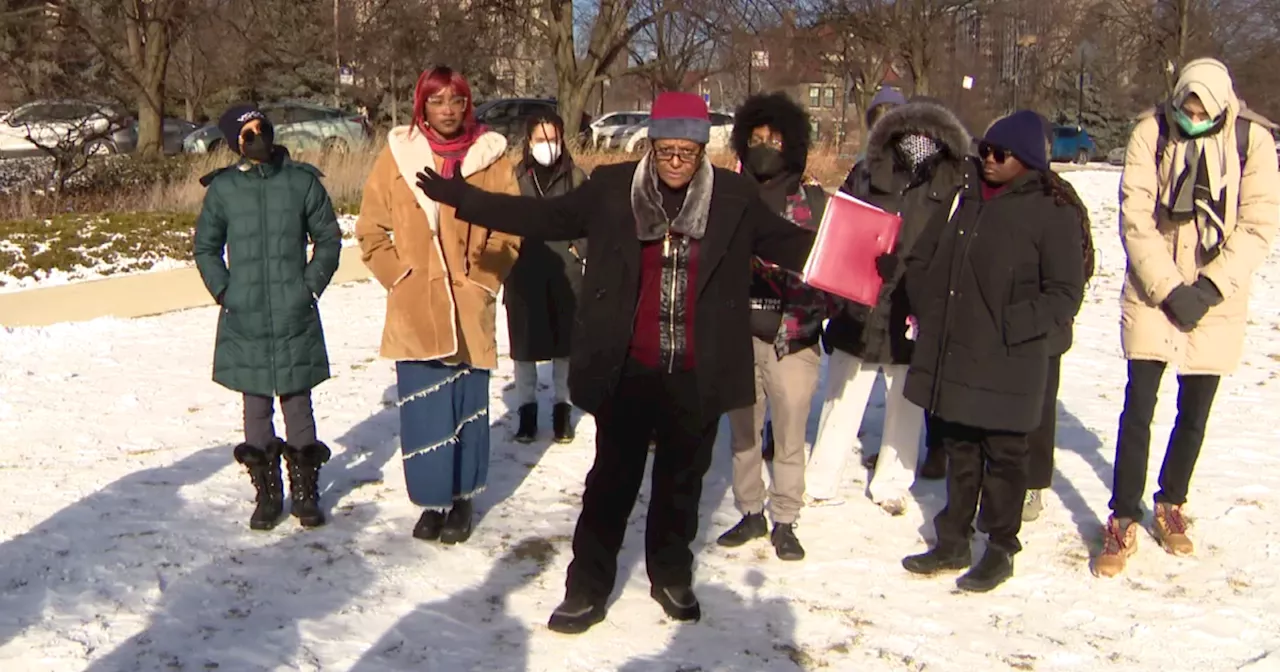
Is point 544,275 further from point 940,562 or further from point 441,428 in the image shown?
point 940,562

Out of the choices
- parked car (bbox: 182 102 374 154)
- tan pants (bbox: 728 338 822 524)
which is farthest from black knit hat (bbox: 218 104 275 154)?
parked car (bbox: 182 102 374 154)

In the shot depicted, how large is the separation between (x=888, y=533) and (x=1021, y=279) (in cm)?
137

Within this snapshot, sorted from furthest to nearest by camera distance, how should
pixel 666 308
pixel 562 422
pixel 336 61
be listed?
1. pixel 336 61
2. pixel 562 422
3. pixel 666 308

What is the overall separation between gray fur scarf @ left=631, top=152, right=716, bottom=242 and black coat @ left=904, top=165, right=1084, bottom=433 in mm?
1119

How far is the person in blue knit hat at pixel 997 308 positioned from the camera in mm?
4262

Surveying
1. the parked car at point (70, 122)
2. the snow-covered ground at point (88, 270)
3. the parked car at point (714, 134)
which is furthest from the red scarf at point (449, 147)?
the parked car at point (714, 134)

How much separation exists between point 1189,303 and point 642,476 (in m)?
2.11

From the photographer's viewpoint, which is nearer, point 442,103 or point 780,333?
Answer: point 442,103

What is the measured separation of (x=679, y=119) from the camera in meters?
3.79

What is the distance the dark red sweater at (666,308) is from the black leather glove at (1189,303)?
1.88 meters

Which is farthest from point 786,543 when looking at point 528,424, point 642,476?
point 528,424

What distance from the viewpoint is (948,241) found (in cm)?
450

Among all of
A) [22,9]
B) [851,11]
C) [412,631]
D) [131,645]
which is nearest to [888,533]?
[412,631]

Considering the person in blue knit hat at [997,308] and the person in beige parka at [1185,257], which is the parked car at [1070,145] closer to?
the person in beige parka at [1185,257]
